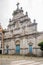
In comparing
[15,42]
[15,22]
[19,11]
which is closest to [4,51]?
[15,42]

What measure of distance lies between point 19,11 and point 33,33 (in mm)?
5826

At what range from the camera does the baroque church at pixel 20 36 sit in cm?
2877

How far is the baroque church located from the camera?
28766 mm

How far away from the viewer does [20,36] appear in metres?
31.4

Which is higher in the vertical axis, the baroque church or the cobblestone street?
the baroque church

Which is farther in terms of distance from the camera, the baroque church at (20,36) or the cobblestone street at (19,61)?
the baroque church at (20,36)

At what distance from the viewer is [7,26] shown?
3491 cm

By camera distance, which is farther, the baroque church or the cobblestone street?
the baroque church

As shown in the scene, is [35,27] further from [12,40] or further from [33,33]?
[12,40]

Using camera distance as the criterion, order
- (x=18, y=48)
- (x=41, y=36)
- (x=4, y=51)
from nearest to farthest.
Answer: (x=41, y=36) → (x=18, y=48) → (x=4, y=51)

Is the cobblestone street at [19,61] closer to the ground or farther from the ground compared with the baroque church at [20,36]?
closer to the ground

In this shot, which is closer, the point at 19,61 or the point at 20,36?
the point at 19,61

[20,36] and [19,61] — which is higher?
[20,36]

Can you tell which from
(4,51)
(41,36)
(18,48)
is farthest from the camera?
(4,51)
